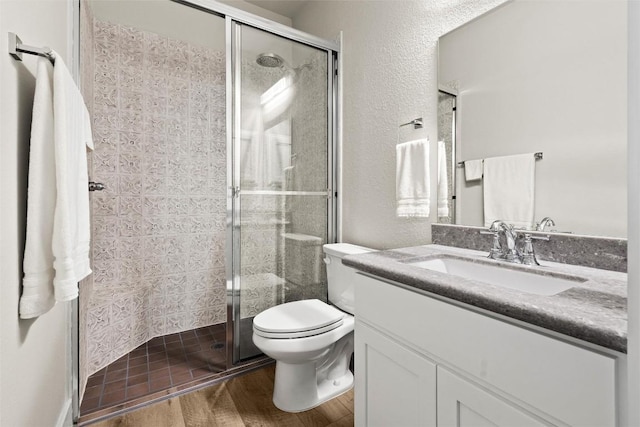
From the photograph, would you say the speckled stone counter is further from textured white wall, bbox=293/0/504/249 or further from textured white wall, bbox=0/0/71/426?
textured white wall, bbox=0/0/71/426

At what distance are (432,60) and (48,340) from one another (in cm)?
196

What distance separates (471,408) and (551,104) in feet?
3.37

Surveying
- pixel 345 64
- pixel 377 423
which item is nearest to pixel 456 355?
pixel 377 423

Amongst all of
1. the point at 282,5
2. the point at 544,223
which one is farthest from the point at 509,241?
the point at 282,5

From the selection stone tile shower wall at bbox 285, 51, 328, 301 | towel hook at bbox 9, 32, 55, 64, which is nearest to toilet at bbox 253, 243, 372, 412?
stone tile shower wall at bbox 285, 51, 328, 301

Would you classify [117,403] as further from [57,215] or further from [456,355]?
[456,355]

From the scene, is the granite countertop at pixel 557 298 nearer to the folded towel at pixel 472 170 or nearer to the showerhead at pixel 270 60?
the folded towel at pixel 472 170

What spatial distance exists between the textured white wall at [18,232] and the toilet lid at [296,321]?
31.3 inches

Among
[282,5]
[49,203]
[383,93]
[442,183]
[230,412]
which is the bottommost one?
[230,412]

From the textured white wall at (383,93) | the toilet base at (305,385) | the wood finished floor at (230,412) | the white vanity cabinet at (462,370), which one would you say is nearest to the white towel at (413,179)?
the textured white wall at (383,93)

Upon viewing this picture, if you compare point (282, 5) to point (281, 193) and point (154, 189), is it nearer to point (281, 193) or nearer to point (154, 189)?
point (281, 193)

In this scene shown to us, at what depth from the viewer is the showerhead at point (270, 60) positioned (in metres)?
1.86

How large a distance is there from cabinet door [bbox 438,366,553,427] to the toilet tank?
91cm

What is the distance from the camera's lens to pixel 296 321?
1.53 m
